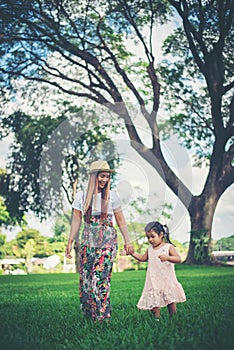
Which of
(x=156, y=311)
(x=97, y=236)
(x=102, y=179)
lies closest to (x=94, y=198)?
(x=102, y=179)

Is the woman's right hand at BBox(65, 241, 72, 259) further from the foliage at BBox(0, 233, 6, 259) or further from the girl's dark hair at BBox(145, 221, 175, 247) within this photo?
the foliage at BBox(0, 233, 6, 259)

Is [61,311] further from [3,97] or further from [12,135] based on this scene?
[12,135]

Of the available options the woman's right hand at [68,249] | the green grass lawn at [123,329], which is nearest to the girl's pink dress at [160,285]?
the green grass lawn at [123,329]

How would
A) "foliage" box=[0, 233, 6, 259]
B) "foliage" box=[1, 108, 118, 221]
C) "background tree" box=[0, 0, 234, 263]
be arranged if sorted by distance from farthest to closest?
"foliage" box=[0, 233, 6, 259]
"foliage" box=[1, 108, 118, 221]
"background tree" box=[0, 0, 234, 263]

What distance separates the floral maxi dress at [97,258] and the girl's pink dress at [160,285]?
1.14ft

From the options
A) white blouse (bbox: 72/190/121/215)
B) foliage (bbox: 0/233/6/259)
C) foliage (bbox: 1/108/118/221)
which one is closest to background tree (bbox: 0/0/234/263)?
foliage (bbox: 1/108/118/221)

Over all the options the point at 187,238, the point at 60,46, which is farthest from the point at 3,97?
the point at 187,238

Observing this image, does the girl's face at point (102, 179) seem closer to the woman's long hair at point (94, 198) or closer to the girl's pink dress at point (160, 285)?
the woman's long hair at point (94, 198)

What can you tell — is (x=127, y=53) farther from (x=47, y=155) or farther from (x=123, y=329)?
(x=123, y=329)

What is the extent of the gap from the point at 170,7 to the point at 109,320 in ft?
50.0

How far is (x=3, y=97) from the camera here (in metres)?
20.0

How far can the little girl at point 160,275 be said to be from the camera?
16.4 ft

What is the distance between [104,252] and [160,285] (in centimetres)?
57

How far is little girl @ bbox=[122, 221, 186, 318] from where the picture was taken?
197 inches
